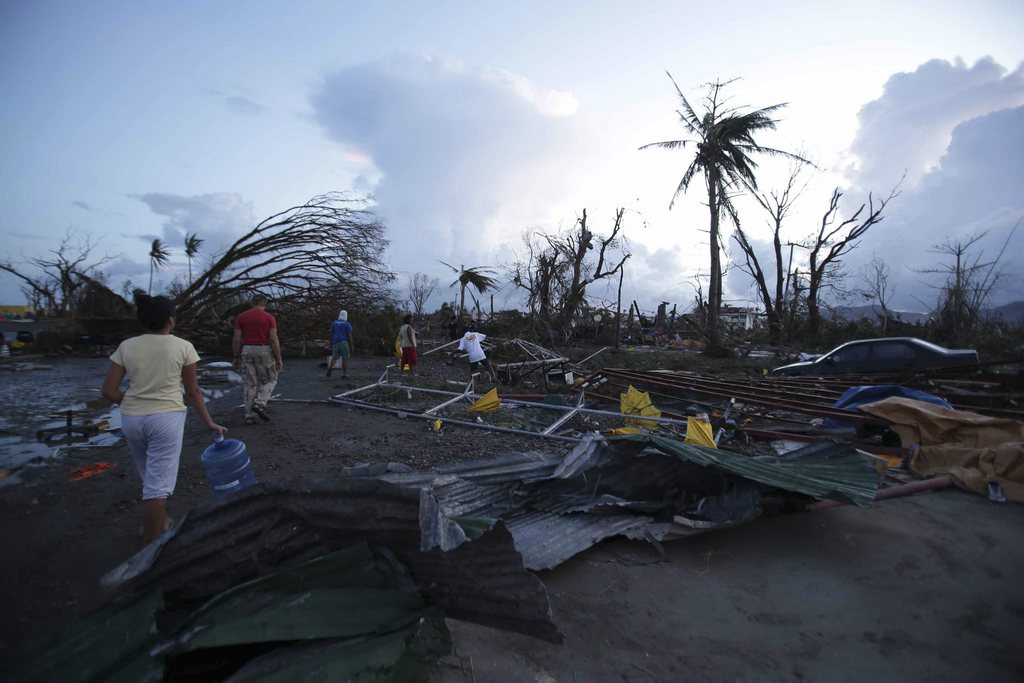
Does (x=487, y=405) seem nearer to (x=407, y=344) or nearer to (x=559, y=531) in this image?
(x=559, y=531)

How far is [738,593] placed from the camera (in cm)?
258

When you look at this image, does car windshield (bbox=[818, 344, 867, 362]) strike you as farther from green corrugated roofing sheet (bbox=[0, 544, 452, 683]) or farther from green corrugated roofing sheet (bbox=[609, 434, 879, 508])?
green corrugated roofing sheet (bbox=[0, 544, 452, 683])

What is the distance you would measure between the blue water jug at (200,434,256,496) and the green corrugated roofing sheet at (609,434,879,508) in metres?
2.65

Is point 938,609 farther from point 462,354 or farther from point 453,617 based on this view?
point 462,354

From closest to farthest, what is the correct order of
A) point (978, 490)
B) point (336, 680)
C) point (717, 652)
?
1. point (336, 680)
2. point (717, 652)
3. point (978, 490)

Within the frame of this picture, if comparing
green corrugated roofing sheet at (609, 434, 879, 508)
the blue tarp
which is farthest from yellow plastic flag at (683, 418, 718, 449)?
the blue tarp

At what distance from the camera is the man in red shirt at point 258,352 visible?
595 centimetres

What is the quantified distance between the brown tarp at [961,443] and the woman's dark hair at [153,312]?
249 inches

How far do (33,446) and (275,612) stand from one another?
543cm

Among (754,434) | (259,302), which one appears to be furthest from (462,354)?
(754,434)

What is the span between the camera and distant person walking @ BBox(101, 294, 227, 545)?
2637 millimetres

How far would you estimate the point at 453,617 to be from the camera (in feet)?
6.51

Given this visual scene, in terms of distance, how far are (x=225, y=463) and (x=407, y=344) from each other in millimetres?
7411

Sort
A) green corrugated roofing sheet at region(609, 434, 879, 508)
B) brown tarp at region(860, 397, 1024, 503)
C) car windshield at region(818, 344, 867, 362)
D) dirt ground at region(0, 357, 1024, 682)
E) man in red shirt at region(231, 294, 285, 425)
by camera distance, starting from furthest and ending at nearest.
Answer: car windshield at region(818, 344, 867, 362) → man in red shirt at region(231, 294, 285, 425) → brown tarp at region(860, 397, 1024, 503) → green corrugated roofing sheet at region(609, 434, 879, 508) → dirt ground at region(0, 357, 1024, 682)
